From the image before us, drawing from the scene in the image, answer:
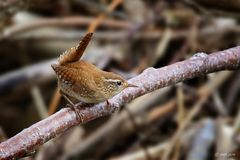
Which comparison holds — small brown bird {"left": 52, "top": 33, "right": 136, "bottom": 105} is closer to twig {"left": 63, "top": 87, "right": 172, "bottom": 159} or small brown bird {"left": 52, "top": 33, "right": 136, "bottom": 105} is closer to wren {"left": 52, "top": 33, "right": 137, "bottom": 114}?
wren {"left": 52, "top": 33, "right": 137, "bottom": 114}

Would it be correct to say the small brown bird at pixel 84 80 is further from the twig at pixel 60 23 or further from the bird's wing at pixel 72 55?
the twig at pixel 60 23

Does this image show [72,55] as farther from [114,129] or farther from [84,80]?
[114,129]

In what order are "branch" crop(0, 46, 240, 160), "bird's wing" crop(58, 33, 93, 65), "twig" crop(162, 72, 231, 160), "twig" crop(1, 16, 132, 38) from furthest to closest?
"twig" crop(1, 16, 132, 38)
"twig" crop(162, 72, 231, 160)
"bird's wing" crop(58, 33, 93, 65)
"branch" crop(0, 46, 240, 160)

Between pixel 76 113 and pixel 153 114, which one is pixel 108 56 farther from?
pixel 76 113

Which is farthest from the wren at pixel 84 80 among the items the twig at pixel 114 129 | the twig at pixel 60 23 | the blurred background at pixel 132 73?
the twig at pixel 60 23

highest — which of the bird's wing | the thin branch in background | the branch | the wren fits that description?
the thin branch in background

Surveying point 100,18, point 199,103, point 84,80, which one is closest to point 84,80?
point 84,80

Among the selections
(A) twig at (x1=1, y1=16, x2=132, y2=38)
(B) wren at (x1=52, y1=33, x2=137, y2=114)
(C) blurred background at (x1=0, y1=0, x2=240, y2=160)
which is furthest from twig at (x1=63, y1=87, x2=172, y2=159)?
(B) wren at (x1=52, y1=33, x2=137, y2=114)
